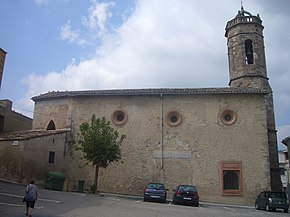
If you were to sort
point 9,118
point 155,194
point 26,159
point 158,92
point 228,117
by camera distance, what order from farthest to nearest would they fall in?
point 9,118, point 158,92, point 228,117, point 26,159, point 155,194

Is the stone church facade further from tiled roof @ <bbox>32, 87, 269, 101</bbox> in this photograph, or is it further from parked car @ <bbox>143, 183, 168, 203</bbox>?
parked car @ <bbox>143, 183, 168, 203</bbox>

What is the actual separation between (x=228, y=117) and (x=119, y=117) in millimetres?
8708

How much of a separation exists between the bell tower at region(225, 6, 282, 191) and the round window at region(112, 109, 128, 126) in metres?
11.0

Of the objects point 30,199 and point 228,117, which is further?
point 228,117

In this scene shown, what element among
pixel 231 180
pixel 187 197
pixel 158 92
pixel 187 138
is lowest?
pixel 187 197

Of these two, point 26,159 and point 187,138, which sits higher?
point 187,138

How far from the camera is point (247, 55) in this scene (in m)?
29.0

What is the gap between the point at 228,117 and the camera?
78.9ft

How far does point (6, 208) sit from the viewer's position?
1212 cm

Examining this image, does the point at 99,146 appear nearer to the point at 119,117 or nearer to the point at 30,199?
the point at 119,117

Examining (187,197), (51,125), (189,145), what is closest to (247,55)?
(189,145)

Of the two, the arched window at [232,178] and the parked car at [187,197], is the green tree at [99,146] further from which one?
the arched window at [232,178]

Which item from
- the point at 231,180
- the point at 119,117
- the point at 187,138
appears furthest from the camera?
the point at 119,117

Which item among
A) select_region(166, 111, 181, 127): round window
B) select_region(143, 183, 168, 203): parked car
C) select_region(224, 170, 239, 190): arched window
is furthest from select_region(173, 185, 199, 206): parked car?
select_region(166, 111, 181, 127): round window
